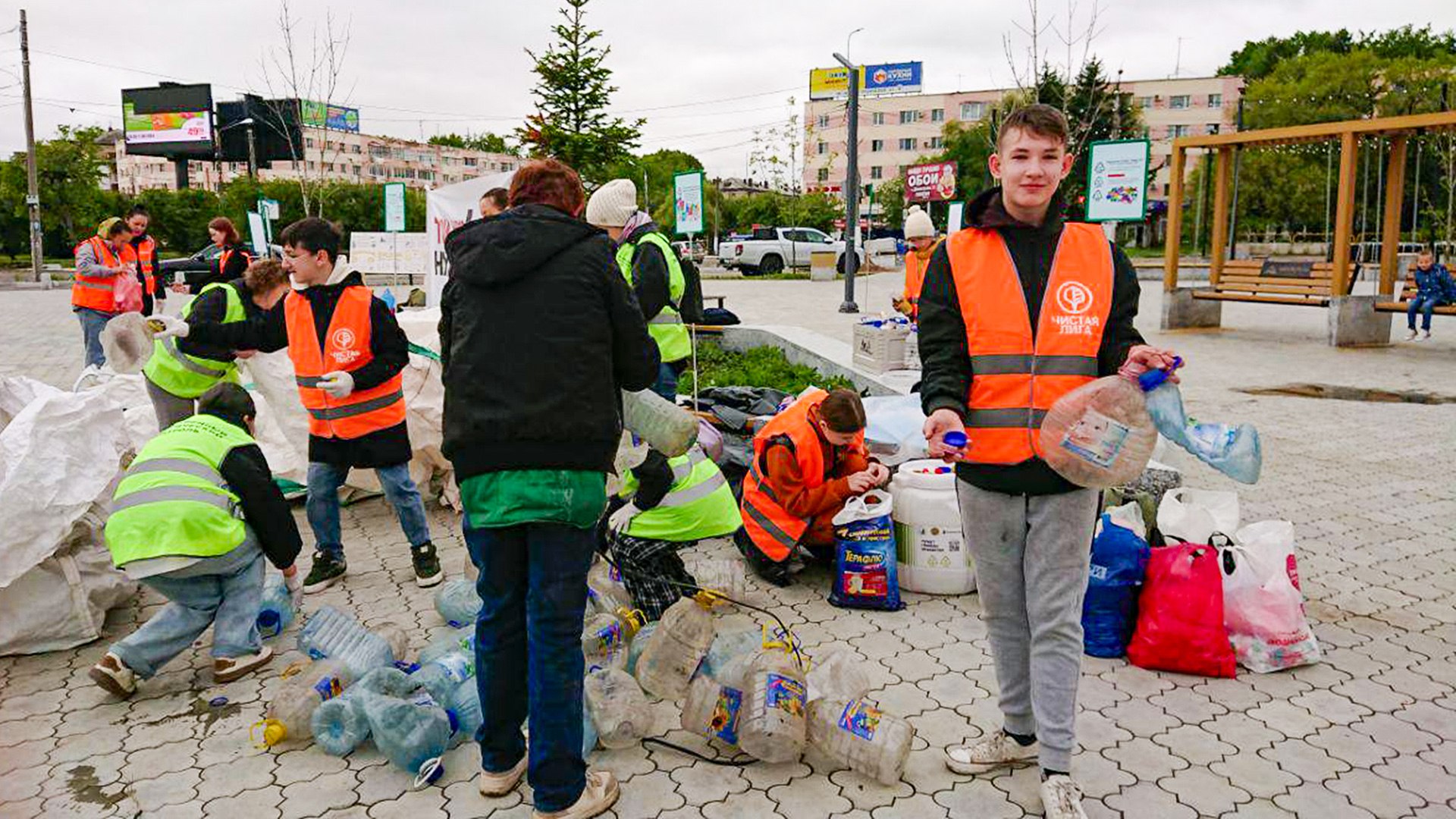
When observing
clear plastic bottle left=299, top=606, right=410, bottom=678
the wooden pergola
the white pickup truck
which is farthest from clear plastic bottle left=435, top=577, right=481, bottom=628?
the white pickup truck

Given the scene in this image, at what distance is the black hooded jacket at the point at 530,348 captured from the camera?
8.38 feet

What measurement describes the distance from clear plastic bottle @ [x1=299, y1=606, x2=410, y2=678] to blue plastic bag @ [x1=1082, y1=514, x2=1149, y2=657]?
105 inches

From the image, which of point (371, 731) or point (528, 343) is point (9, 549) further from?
point (528, 343)

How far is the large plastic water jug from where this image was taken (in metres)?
4.54

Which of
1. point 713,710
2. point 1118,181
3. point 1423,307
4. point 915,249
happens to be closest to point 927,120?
point 1423,307

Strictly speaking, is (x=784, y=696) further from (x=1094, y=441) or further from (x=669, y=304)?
(x=669, y=304)

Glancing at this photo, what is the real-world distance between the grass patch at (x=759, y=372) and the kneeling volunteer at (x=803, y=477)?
11.2 feet

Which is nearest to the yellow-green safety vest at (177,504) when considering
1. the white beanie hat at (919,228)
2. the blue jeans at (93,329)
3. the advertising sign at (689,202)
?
the white beanie hat at (919,228)

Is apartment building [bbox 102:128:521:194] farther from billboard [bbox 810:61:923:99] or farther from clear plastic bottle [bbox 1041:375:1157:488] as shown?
clear plastic bottle [bbox 1041:375:1157:488]

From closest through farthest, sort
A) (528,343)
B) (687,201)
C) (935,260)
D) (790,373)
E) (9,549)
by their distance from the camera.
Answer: (528,343) < (935,260) < (9,549) < (790,373) < (687,201)

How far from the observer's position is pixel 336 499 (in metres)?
4.93

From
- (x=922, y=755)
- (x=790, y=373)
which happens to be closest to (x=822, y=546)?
(x=922, y=755)

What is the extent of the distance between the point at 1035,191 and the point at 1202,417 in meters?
6.49

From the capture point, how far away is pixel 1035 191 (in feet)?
8.61
